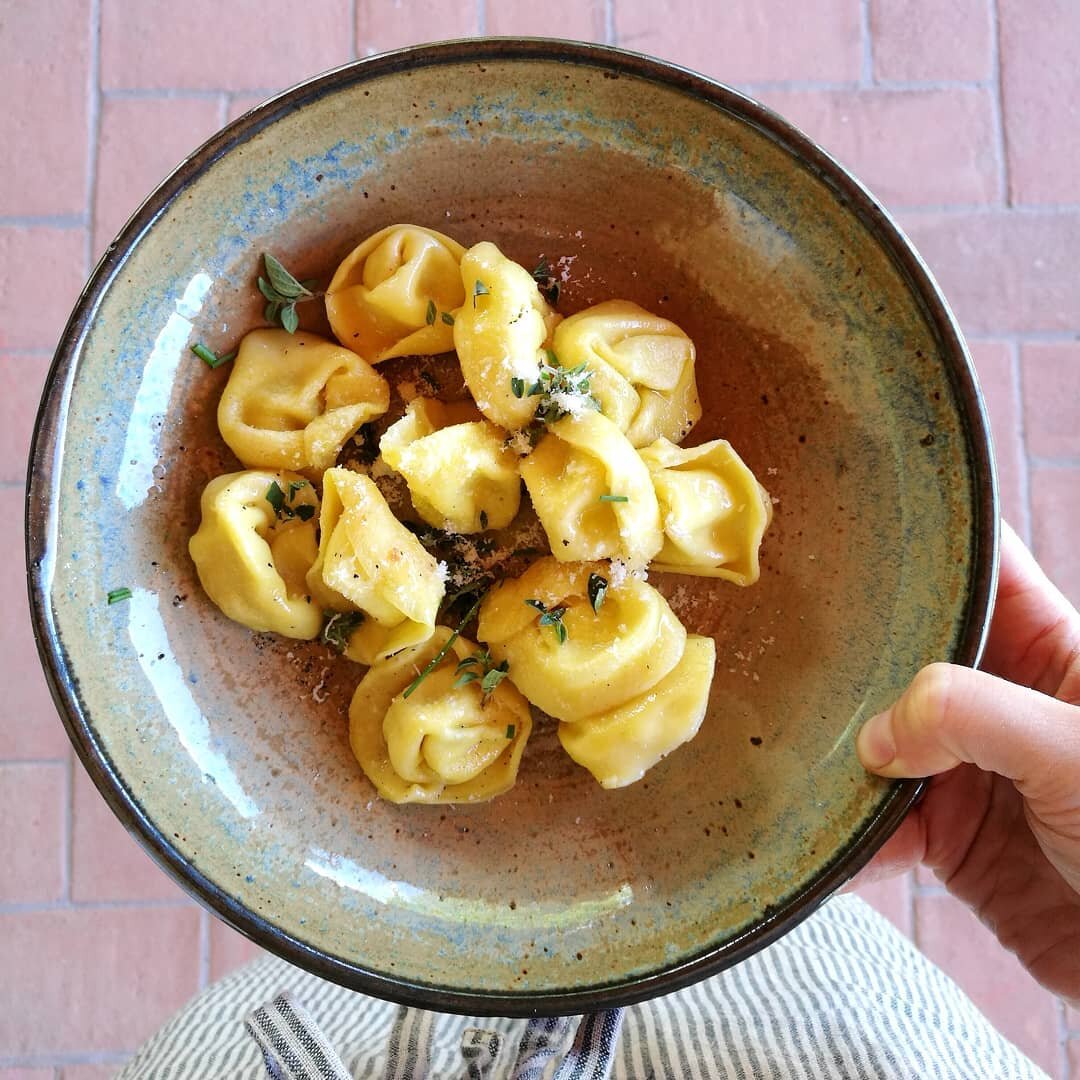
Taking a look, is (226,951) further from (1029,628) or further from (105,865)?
(1029,628)

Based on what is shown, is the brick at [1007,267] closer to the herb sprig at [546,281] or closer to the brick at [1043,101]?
the brick at [1043,101]

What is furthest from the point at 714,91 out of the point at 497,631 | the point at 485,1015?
the point at 485,1015

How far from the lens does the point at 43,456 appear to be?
3.90 ft

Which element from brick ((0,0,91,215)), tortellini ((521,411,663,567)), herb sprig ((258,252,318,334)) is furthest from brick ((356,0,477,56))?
tortellini ((521,411,663,567))

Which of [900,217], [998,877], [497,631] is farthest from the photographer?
[900,217]

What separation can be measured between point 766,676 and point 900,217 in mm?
920

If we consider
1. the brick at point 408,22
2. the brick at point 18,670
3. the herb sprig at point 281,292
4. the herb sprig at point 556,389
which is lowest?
the brick at point 18,670

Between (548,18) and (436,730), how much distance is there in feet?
4.07

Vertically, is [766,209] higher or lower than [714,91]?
lower

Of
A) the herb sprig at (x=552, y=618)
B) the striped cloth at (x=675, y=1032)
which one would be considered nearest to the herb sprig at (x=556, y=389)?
the herb sprig at (x=552, y=618)

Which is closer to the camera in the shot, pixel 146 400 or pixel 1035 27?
pixel 146 400

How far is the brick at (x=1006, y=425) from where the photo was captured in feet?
6.22

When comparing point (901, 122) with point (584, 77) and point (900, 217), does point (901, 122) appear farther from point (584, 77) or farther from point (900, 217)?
point (584, 77)

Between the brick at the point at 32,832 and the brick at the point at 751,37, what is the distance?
163cm
